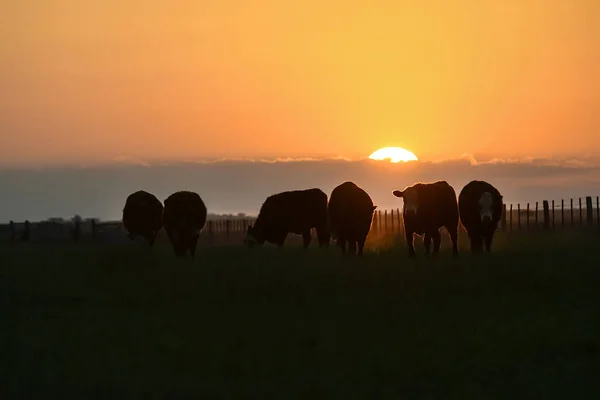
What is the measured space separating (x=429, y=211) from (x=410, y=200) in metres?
0.51

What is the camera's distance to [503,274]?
1391cm

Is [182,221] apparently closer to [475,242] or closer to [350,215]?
[350,215]

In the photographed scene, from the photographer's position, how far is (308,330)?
9.77 metres

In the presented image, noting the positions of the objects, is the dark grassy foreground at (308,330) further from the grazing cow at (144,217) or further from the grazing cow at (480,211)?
the grazing cow at (144,217)

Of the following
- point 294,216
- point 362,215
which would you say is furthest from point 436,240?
point 294,216

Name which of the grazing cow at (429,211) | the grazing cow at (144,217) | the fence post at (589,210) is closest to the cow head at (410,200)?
the grazing cow at (429,211)

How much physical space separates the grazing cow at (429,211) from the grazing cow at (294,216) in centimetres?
382

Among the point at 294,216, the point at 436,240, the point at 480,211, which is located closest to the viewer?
the point at 436,240

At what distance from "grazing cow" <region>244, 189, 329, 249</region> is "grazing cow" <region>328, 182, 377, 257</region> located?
6.57 feet

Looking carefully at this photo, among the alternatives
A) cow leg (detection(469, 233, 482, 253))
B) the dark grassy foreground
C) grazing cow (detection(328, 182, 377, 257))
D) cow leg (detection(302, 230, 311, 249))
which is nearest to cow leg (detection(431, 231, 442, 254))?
cow leg (detection(469, 233, 482, 253))

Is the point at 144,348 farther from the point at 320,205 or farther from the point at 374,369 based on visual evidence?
the point at 320,205

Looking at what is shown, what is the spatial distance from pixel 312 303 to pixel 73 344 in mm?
3446

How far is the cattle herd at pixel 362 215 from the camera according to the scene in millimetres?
20688

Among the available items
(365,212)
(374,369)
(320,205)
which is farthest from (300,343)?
(320,205)
